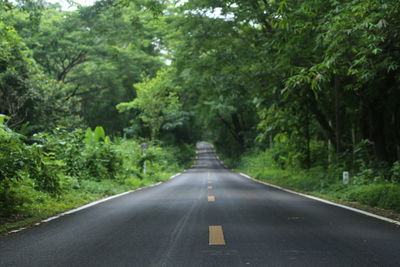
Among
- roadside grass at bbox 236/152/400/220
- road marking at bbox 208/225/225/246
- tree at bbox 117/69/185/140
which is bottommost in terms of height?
roadside grass at bbox 236/152/400/220

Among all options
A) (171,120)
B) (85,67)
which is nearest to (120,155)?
(85,67)

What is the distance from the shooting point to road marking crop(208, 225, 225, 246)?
530 centimetres

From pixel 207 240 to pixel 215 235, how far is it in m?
0.34

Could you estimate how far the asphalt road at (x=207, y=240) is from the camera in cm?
444

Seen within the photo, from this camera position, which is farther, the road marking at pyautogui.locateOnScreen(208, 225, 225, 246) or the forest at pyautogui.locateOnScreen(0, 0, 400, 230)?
the forest at pyautogui.locateOnScreen(0, 0, 400, 230)

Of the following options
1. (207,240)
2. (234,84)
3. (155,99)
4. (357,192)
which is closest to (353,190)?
(357,192)

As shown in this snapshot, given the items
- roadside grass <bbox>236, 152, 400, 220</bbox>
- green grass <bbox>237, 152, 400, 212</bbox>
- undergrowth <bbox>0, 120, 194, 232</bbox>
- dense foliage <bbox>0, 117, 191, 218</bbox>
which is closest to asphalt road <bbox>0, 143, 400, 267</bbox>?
undergrowth <bbox>0, 120, 194, 232</bbox>

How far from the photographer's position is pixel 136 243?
5.34 m

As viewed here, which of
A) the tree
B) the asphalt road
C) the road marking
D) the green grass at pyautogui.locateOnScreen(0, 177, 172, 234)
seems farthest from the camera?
the tree

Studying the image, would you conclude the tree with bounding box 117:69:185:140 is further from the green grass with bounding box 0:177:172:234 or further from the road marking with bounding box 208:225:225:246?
the road marking with bounding box 208:225:225:246

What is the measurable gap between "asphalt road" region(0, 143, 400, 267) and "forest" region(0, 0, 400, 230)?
163 cm

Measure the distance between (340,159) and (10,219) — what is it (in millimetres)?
13380

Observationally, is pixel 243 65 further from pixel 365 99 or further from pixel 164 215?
pixel 164 215

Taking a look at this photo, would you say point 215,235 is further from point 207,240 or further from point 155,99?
point 155,99
